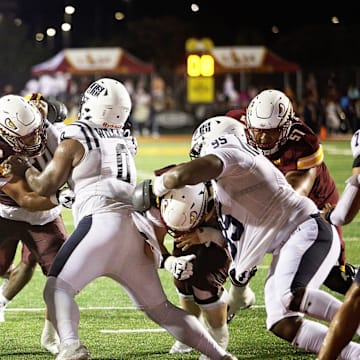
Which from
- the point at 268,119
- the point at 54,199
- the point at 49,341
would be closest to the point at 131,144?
the point at 54,199

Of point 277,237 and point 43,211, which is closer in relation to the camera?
point 277,237

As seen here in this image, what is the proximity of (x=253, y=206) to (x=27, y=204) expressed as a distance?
132 centimetres

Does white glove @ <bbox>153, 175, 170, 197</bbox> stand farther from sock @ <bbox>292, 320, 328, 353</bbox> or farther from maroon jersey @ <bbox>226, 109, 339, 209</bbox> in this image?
maroon jersey @ <bbox>226, 109, 339, 209</bbox>

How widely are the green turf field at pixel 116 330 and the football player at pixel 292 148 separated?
64 cm

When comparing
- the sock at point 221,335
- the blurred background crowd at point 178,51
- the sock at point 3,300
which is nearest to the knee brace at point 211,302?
the sock at point 221,335

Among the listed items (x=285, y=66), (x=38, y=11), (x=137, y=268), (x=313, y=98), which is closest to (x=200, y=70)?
(x=313, y=98)

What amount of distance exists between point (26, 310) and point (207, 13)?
42.6 m

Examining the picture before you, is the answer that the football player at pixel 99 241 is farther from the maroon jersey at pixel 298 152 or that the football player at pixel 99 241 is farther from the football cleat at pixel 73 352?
the maroon jersey at pixel 298 152

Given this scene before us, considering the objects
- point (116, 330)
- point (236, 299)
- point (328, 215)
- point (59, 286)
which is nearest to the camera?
point (59, 286)

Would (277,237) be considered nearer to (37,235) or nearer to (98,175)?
(98,175)

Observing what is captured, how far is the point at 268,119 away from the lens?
5754mm

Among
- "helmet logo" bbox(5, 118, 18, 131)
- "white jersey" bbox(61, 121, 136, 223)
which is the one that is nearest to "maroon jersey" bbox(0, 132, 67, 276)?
"helmet logo" bbox(5, 118, 18, 131)

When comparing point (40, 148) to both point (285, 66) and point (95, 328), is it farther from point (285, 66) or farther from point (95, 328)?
point (285, 66)

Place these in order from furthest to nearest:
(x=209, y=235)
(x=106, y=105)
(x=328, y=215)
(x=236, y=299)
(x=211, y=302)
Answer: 1. (x=236, y=299)
2. (x=211, y=302)
3. (x=106, y=105)
4. (x=209, y=235)
5. (x=328, y=215)
